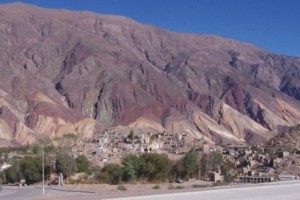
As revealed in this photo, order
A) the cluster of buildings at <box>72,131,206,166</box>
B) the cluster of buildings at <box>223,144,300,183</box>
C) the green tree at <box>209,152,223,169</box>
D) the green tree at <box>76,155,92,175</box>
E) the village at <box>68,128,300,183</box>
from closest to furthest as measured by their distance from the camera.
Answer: the cluster of buildings at <box>223,144,300,183</box> < the village at <box>68,128,300,183</box> < the green tree at <box>76,155,92,175</box> < the green tree at <box>209,152,223,169</box> < the cluster of buildings at <box>72,131,206,166</box>

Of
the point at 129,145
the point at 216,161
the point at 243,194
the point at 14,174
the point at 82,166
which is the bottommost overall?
the point at 243,194

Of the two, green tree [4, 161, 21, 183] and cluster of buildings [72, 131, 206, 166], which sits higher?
cluster of buildings [72, 131, 206, 166]

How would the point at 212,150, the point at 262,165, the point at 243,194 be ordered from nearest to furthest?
the point at 243,194
the point at 262,165
the point at 212,150

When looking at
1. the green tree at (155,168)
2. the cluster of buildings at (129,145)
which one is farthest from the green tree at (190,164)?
the cluster of buildings at (129,145)

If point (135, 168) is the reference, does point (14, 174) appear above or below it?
below

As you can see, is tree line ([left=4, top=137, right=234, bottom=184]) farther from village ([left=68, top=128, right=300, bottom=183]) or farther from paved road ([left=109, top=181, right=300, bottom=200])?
paved road ([left=109, top=181, right=300, bottom=200])

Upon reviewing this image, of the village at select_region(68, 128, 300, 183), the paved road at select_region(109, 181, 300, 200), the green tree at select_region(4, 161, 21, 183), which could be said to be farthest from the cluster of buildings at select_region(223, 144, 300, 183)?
the paved road at select_region(109, 181, 300, 200)

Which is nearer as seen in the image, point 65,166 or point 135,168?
point 135,168

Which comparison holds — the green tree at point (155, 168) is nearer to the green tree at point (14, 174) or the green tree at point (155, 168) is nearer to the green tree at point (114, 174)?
the green tree at point (114, 174)

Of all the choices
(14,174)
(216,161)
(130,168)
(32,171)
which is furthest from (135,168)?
(14,174)

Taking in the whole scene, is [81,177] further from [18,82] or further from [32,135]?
[18,82]

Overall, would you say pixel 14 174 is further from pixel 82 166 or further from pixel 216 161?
pixel 216 161

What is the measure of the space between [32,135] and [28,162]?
296 ft

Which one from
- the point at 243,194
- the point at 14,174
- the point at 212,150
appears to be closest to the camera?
the point at 243,194
